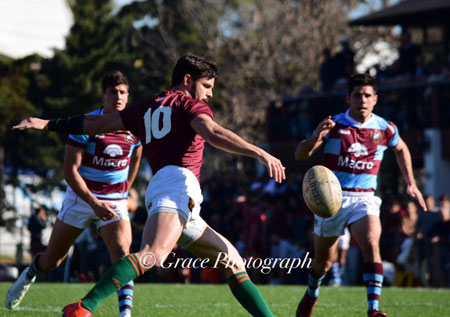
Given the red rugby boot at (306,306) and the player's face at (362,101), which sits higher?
the player's face at (362,101)

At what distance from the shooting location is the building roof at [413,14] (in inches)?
1000

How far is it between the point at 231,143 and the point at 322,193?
74.2 inches

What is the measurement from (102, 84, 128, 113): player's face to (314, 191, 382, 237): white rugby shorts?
2253 mm

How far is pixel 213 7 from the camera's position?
38125 millimetres

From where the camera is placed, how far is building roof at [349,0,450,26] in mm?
25406

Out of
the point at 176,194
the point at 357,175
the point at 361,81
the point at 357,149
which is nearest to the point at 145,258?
the point at 176,194

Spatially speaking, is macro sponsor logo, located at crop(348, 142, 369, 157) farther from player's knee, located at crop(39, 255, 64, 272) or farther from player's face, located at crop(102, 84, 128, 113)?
player's knee, located at crop(39, 255, 64, 272)

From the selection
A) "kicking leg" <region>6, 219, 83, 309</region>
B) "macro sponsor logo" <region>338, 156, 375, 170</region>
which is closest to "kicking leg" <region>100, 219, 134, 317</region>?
"kicking leg" <region>6, 219, 83, 309</region>

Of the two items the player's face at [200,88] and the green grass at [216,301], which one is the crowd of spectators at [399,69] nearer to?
the green grass at [216,301]

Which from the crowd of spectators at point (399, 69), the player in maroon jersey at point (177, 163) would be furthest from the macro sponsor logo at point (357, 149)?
the crowd of spectators at point (399, 69)

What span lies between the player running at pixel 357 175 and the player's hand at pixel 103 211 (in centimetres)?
188

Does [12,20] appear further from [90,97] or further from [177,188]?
[177,188]

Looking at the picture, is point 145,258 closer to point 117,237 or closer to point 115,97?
point 117,237

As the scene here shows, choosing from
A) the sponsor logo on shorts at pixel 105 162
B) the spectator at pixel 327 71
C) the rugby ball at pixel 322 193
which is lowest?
the rugby ball at pixel 322 193
